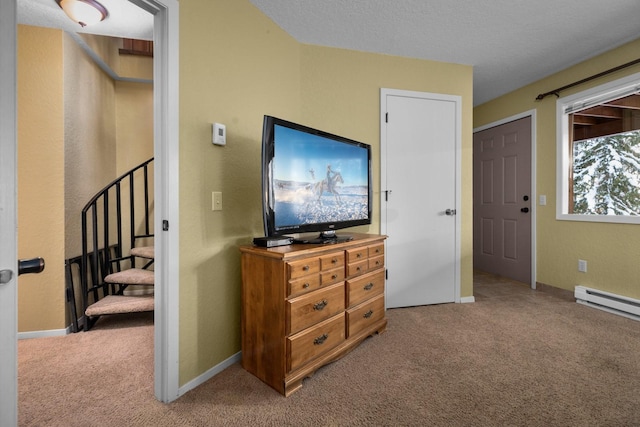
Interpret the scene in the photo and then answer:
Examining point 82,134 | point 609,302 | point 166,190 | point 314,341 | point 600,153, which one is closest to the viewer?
point 166,190

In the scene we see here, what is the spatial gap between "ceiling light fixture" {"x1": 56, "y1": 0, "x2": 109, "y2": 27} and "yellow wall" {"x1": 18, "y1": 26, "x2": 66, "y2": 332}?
409 millimetres

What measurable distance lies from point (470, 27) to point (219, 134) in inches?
86.9

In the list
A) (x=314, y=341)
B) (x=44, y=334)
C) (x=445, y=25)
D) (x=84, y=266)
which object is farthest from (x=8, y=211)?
→ (x=445, y=25)

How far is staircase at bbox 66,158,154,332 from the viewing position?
253 cm

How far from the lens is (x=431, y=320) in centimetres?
271

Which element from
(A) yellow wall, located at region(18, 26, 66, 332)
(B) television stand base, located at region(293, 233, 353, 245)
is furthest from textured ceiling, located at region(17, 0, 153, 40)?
(B) television stand base, located at region(293, 233, 353, 245)

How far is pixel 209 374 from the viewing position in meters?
1.83

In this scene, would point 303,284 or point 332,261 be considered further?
point 332,261

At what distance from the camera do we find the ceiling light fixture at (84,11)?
1.99 m

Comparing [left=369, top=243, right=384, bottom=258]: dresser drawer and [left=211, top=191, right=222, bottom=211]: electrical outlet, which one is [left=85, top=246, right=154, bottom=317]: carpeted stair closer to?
[left=211, top=191, right=222, bottom=211]: electrical outlet

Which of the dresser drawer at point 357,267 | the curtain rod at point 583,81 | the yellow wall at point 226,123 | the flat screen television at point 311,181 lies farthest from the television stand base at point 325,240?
the curtain rod at point 583,81

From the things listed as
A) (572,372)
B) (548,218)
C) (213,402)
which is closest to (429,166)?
(548,218)

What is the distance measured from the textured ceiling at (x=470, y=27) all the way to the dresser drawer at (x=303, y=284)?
74.4 inches

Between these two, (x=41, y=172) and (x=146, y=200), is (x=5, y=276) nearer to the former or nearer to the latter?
(x=41, y=172)
